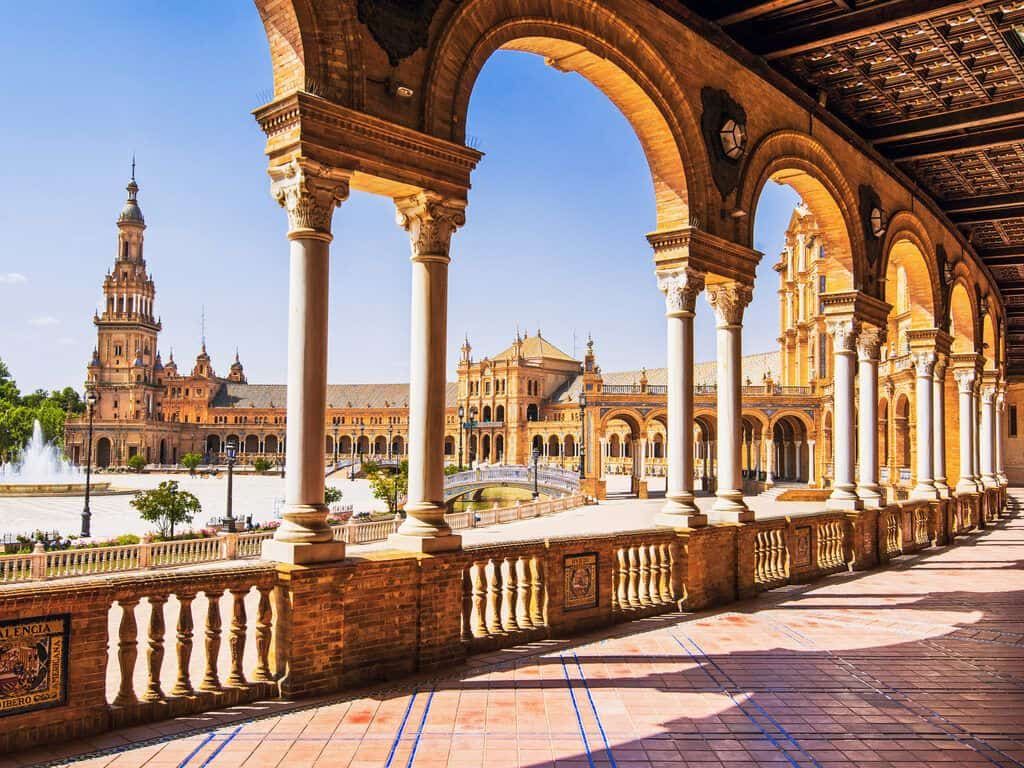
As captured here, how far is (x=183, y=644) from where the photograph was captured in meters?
5.15

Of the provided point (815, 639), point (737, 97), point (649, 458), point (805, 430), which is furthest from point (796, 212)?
point (815, 639)

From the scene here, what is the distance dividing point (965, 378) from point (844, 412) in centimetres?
914

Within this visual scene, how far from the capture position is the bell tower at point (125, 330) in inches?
4333

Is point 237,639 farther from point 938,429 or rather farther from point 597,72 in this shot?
point 938,429

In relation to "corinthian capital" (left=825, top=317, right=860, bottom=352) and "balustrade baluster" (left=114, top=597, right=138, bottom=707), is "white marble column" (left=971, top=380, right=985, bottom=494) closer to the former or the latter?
"corinthian capital" (left=825, top=317, right=860, bottom=352)

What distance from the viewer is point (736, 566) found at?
9859mm

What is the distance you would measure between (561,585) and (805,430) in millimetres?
51426

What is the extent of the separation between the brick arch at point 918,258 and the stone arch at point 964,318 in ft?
9.53

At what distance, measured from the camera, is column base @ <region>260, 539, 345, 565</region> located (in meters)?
5.69

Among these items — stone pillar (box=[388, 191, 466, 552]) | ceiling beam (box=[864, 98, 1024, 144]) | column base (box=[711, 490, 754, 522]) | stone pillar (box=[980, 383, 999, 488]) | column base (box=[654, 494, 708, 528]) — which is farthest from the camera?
stone pillar (box=[980, 383, 999, 488])

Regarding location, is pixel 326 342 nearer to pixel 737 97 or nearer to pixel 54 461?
pixel 737 97

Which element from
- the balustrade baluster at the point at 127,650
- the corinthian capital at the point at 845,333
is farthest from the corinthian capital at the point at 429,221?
the corinthian capital at the point at 845,333

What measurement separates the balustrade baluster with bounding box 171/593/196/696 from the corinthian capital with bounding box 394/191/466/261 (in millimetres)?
3186

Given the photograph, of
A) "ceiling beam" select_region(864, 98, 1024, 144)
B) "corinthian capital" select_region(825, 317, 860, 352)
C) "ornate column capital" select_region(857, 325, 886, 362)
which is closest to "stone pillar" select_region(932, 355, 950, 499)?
"ornate column capital" select_region(857, 325, 886, 362)
